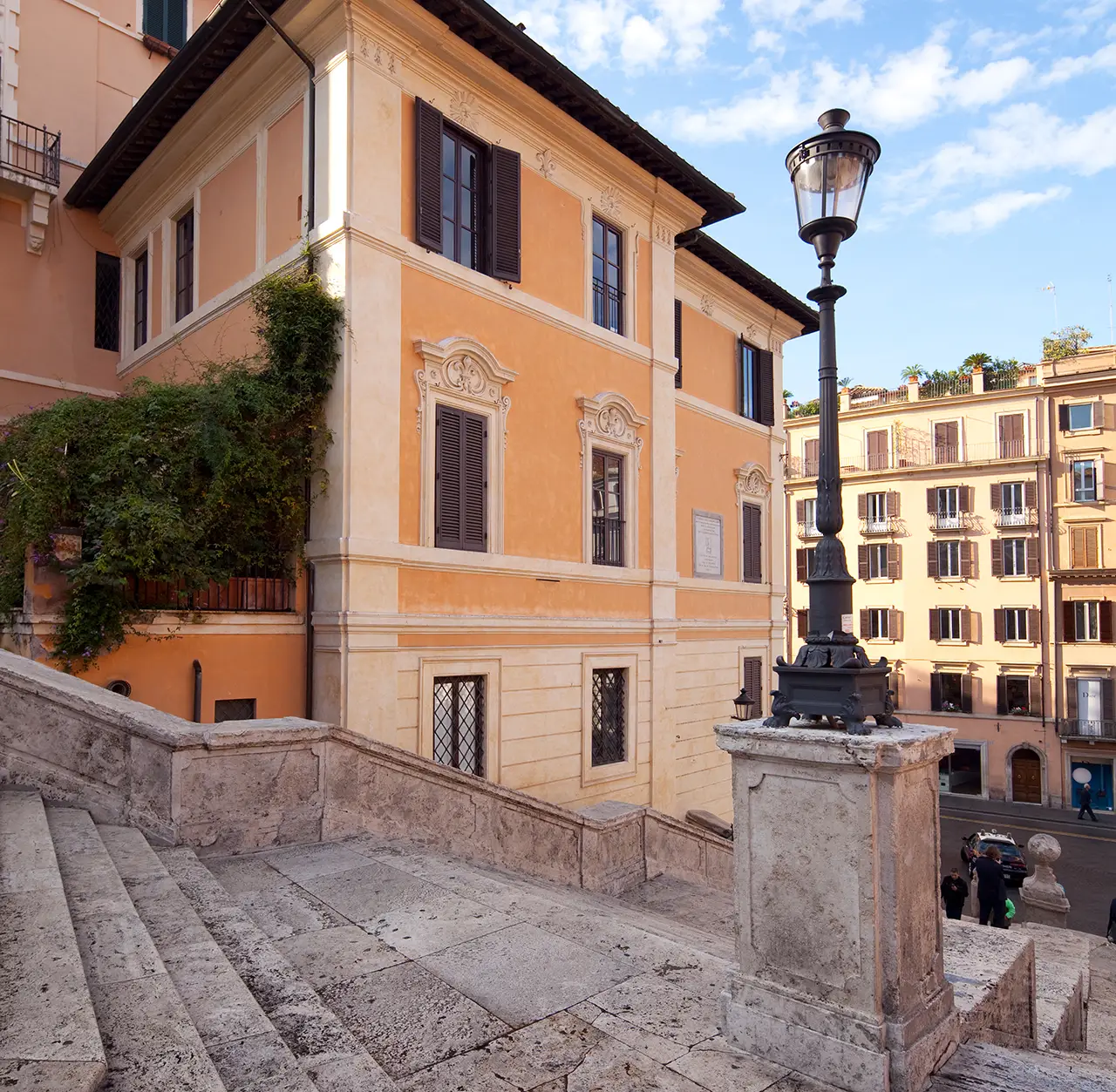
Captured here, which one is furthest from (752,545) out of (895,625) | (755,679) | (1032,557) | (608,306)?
(1032,557)

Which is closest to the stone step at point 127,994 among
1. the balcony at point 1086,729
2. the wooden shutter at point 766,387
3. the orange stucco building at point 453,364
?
the orange stucco building at point 453,364

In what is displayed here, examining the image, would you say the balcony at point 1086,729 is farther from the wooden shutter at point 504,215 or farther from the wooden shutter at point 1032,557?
the wooden shutter at point 504,215

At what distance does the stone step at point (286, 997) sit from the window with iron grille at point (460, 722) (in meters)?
5.29

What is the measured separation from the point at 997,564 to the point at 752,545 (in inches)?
803

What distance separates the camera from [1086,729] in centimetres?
A: 3117

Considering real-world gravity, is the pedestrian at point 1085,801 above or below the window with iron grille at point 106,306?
below

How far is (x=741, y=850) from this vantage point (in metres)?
3.63

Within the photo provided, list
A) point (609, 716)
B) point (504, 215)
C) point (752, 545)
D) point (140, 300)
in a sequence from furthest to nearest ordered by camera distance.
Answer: point (752, 545)
point (140, 300)
point (609, 716)
point (504, 215)

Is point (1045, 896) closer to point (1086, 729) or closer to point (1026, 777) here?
point (1086, 729)

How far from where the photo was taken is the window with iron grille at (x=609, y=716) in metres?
12.6

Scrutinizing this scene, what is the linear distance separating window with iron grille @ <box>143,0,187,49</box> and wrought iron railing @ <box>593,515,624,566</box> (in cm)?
1327

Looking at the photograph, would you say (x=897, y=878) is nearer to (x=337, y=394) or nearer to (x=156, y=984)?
(x=156, y=984)

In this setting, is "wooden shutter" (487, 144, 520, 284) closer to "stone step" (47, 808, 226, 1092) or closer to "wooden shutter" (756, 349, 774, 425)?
"stone step" (47, 808, 226, 1092)

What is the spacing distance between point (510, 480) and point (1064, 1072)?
28.9 feet
